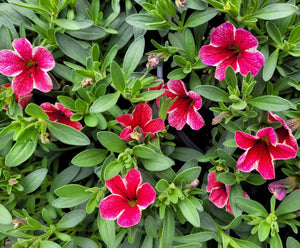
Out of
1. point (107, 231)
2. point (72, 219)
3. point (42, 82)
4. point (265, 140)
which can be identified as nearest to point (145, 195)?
point (107, 231)

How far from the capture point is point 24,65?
3.97 ft

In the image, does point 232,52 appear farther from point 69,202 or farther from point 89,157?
point 69,202

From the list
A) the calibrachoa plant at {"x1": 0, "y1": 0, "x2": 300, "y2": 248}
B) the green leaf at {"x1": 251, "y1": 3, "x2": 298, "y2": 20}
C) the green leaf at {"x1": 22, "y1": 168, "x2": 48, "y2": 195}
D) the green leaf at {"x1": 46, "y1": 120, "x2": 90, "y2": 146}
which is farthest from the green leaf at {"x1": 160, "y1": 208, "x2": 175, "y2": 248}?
the green leaf at {"x1": 251, "y1": 3, "x2": 298, "y2": 20}

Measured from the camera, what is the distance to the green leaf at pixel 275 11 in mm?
1071

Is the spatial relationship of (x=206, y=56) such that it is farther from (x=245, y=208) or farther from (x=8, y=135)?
(x=8, y=135)

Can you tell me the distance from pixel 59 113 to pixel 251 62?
0.70 metres

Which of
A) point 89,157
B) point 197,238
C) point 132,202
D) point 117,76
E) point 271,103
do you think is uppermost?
point 117,76

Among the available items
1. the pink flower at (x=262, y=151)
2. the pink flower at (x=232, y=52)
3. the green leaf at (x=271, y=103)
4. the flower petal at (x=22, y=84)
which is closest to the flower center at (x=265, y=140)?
the pink flower at (x=262, y=151)

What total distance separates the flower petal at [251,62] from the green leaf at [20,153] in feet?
2.37

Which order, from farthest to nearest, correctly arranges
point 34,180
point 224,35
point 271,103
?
point 34,180 → point 224,35 → point 271,103

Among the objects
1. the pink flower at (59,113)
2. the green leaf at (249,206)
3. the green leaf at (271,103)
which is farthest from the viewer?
the pink flower at (59,113)

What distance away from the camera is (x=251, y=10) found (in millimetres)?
1116

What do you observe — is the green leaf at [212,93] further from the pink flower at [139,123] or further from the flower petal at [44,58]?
the flower petal at [44,58]

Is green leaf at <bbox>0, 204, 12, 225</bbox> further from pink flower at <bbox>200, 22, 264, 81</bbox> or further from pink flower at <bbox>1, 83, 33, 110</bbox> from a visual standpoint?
pink flower at <bbox>200, 22, 264, 81</bbox>
